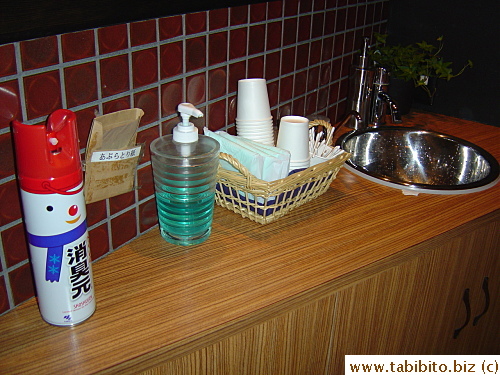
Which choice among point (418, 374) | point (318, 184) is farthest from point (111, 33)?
point (418, 374)

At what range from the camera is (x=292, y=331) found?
101 cm

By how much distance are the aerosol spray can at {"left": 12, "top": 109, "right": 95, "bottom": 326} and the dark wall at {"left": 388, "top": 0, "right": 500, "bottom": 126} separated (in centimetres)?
148

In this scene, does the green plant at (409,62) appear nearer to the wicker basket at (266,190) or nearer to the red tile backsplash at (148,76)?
the red tile backsplash at (148,76)

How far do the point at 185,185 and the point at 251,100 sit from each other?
28 cm

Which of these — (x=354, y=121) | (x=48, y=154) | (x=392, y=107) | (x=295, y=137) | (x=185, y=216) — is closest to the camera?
(x=48, y=154)

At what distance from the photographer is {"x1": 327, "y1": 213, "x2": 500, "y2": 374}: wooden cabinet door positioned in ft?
3.70

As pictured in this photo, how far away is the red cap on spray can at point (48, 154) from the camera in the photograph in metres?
0.72

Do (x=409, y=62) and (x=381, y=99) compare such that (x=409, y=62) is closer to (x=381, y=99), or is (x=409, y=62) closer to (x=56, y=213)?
(x=381, y=99)

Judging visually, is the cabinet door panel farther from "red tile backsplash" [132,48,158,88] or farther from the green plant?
the green plant

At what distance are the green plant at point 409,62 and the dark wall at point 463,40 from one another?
42 millimetres

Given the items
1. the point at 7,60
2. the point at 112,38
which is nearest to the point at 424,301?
the point at 112,38

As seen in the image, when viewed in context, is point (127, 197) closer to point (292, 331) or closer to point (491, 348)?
point (292, 331)

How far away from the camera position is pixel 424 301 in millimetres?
1282

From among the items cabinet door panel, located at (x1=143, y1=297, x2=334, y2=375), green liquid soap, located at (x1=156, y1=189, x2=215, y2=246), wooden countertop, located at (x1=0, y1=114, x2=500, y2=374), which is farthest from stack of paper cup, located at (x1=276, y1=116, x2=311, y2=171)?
cabinet door panel, located at (x1=143, y1=297, x2=334, y2=375)
